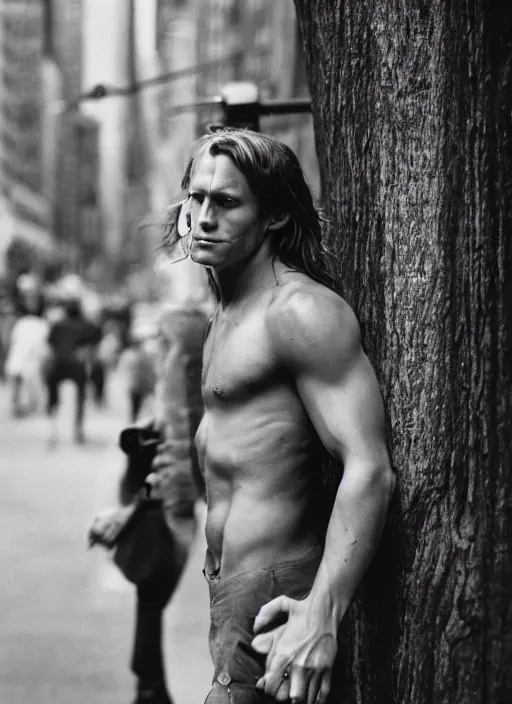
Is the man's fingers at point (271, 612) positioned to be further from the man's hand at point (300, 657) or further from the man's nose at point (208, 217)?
the man's nose at point (208, 217)

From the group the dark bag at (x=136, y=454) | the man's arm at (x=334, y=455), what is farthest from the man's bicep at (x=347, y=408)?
the dark bag at (x=136, y=454)

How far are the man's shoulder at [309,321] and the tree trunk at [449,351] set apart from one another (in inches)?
13.4

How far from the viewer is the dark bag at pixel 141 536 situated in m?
5.46

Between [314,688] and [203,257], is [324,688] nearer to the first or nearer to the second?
[314,688]

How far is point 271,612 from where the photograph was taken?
291 centimetres

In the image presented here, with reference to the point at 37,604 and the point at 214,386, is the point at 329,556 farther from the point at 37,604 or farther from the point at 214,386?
the point at 37,604

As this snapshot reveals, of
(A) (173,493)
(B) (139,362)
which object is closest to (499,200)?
(A) (173,493)

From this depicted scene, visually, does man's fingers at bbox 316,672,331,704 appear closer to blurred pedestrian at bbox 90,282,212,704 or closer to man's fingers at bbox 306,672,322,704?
man's fingers at bbox 306,672,322,704

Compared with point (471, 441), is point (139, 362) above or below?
below

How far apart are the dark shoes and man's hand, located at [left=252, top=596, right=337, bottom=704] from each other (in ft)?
9.67

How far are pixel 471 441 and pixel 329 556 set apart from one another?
0.57 meters

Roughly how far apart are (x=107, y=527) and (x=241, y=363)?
2.54 meters

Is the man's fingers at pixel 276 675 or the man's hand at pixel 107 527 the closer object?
the man's fingers at pixel 276 675

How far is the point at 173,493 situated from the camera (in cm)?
572
